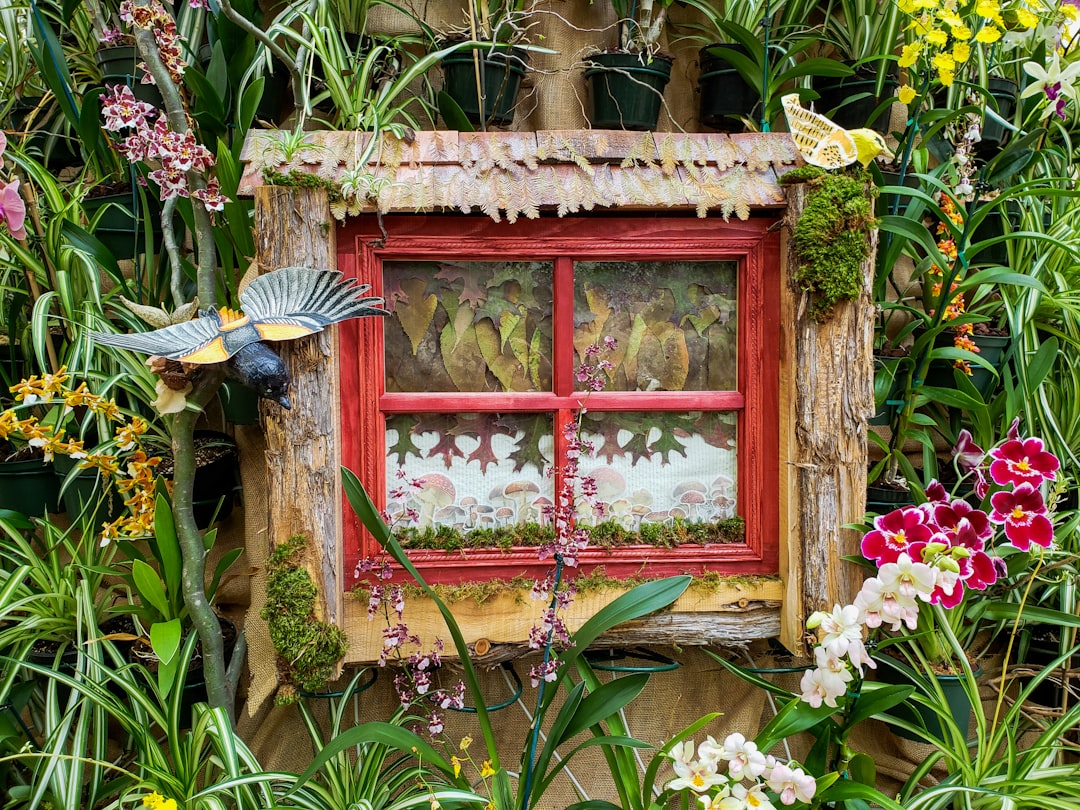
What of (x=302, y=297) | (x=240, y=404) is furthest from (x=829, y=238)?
(x=240, y=404)

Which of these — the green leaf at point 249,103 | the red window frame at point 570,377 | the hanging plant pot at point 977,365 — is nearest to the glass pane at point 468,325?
the red window frame at point 570,377

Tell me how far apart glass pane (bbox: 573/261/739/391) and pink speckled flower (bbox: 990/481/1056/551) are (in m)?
Result: 0.53

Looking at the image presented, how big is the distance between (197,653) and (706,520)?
115 cm

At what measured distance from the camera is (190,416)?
1.31 meters

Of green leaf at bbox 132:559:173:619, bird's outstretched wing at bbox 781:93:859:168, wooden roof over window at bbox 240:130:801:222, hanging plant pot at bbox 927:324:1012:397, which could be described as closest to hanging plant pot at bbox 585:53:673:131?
wooden roof over window at bbox 240:130:801:222

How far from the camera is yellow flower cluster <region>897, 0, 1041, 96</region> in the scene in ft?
4.17

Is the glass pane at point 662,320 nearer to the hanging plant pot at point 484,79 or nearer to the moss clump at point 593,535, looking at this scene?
the moss clump at point 593,535

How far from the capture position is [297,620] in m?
1.26

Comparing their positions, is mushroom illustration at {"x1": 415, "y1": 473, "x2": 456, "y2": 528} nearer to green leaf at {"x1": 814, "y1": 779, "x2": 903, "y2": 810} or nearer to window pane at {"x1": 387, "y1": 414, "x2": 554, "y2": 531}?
window pane at {"x1": 387, "y1": 414, "x2": 554, "y2": 531}

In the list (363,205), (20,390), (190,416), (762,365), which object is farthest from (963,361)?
(20,390)

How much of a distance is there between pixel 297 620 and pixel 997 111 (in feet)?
6.27

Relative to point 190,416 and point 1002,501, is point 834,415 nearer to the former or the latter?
point 1002,501

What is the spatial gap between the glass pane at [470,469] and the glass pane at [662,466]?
107 mm

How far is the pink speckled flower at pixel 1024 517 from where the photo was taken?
4.13 ft
